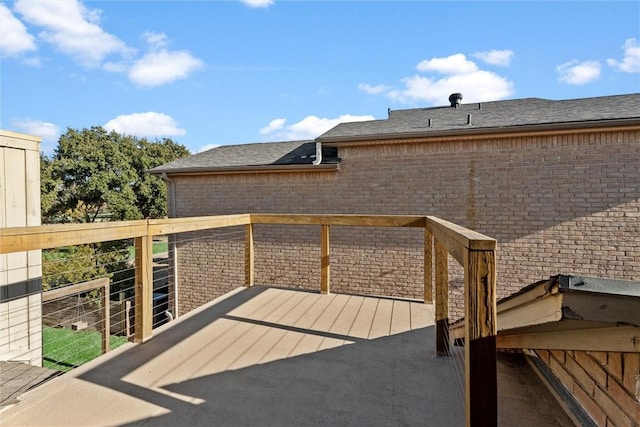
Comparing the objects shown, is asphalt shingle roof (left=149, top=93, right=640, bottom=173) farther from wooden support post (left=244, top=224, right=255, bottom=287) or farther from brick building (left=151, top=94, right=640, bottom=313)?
wooden support post (left=244, top=224, right=255, bottom=287)

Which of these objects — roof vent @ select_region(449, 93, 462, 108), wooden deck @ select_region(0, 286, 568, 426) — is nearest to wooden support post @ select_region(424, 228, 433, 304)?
wooden deck @ select_region(0, 286, 568, 426)

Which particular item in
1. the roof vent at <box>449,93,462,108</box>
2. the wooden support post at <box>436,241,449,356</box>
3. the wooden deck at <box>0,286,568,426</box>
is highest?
the roof vent at <box>449,93,462,108</box>

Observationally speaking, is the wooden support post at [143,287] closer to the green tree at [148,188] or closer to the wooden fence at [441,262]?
the wooden fence at [441,262]

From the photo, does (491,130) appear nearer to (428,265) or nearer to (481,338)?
(428,265)

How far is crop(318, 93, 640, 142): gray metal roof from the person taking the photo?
5578 millimetres

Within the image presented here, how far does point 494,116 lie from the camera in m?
6.50

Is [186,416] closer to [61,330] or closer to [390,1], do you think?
[390,1]

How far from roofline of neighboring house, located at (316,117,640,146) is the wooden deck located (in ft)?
12.5

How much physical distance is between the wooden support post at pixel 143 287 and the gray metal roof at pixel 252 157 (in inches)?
179

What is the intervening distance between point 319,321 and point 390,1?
22.8 feet

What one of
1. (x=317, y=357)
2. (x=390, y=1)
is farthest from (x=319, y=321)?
(x=390, y=1)

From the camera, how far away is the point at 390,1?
682 centimetres

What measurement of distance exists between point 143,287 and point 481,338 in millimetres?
2692

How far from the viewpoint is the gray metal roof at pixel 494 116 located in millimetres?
5578
